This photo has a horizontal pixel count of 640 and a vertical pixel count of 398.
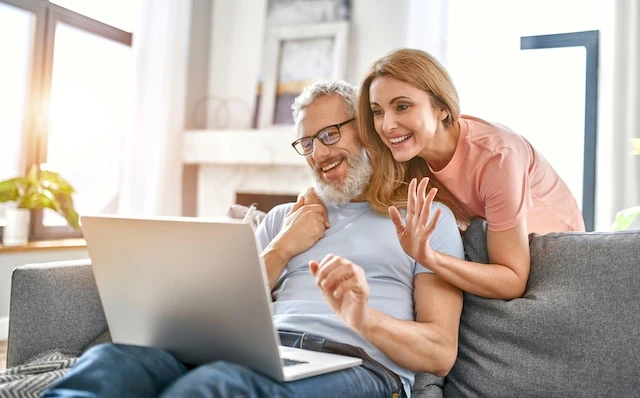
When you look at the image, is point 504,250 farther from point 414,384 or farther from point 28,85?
point 28,85

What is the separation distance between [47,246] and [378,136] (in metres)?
2.73

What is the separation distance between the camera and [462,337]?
159 cm

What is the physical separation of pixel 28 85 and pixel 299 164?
1.78 m

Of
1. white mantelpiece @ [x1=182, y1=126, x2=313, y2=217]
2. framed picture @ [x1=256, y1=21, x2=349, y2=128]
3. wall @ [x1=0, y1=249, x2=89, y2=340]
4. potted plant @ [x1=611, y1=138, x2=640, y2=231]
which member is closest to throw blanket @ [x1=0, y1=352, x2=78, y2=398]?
potted plant @ [x1=611, y1=138, x2=640, y2=231]

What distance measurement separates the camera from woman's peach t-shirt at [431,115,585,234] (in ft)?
5.17

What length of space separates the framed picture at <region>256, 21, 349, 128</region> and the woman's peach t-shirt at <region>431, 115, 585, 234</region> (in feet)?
9.59

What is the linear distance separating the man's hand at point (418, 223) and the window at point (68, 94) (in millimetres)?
3263

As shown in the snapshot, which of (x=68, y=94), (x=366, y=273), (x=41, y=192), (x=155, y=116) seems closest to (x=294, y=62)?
(x=155, y=116)

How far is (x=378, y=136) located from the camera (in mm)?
1836

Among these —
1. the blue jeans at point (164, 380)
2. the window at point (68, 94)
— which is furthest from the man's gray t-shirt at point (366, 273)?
the window at point (68, 94)

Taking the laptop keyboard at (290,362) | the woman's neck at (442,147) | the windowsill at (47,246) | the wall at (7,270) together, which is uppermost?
the woman's neck at (442,147)

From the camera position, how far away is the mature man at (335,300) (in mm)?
1149

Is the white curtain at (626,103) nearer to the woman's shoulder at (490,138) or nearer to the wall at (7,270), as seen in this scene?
the woman's shoulder at (490,138)

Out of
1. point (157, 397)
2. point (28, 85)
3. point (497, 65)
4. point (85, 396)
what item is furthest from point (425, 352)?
point (28, 85)
